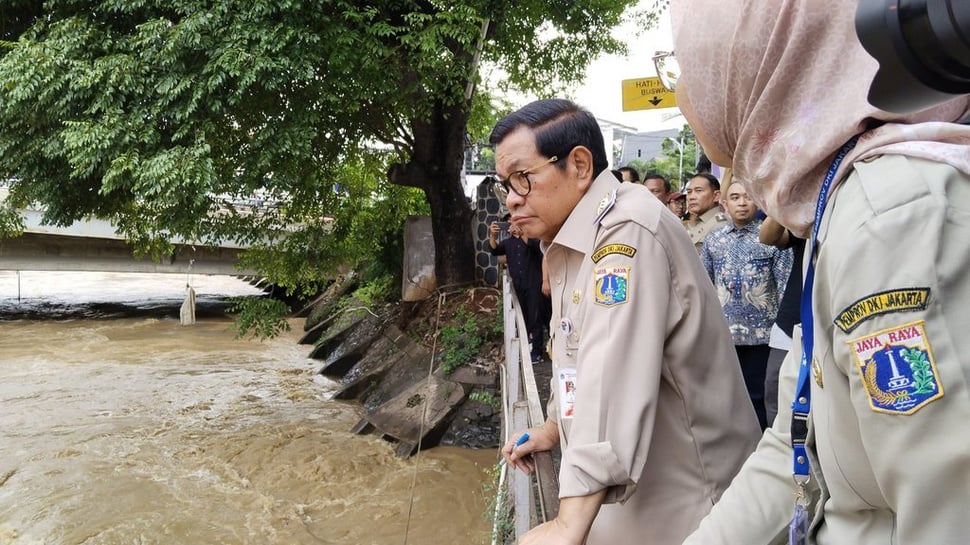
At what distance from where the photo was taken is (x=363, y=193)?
9.60m

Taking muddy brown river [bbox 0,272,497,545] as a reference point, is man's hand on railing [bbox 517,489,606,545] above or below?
above

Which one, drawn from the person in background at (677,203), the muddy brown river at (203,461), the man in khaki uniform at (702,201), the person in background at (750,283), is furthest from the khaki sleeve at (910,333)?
the person in background at (677,203)

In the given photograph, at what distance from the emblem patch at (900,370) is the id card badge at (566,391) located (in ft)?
2.74

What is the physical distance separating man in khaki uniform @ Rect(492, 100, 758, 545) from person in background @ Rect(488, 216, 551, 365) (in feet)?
16.5

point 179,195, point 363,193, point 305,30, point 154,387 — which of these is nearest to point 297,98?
point 305,30

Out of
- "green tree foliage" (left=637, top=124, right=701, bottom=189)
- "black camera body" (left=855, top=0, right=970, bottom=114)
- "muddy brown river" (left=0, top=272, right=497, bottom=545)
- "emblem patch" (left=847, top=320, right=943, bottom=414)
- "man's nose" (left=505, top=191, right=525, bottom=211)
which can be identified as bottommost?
"muddy brown river" (left=0, top=272, right=497, bottom=545)

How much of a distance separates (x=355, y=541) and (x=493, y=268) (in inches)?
206

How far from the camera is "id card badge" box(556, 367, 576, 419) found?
1.46 meters

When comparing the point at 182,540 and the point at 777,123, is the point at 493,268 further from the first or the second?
the point at 777,123

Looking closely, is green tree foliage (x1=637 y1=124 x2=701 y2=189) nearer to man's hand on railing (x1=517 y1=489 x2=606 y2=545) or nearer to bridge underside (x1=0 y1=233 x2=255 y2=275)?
bridge underside (x1=0 y1=233 x2=255 y2=275)

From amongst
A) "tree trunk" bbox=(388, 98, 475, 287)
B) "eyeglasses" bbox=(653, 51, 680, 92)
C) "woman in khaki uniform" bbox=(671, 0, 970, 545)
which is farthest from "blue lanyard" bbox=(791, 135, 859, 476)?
"tree trunk" bbox=(388, 98, 475, 287)

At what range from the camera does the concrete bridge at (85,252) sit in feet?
44.7

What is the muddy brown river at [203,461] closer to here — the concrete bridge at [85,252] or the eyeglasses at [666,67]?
the concrete bridge at [85,252]

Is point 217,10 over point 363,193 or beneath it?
over
